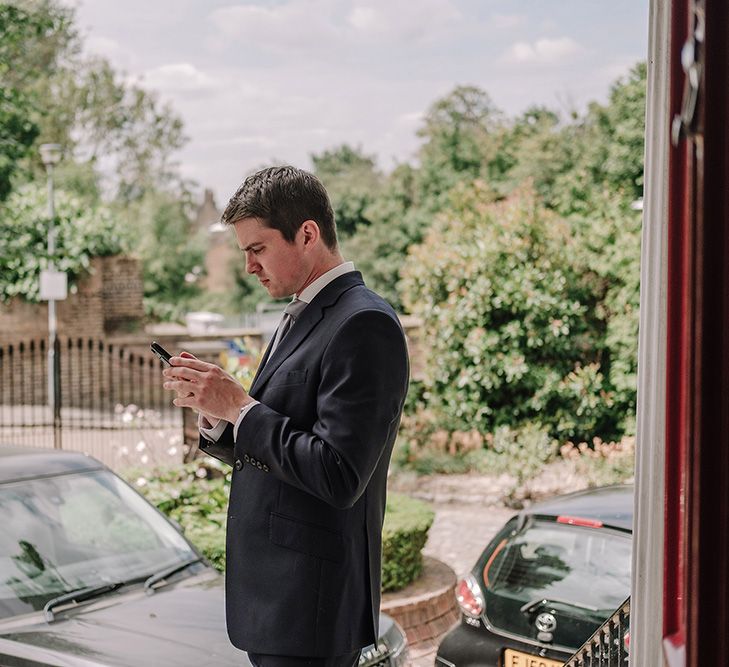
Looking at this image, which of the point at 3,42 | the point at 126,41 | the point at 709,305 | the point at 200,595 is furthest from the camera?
the point at 126,41

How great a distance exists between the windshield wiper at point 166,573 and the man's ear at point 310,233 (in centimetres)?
242

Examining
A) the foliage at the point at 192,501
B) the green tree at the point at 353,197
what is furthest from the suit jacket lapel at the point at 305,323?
the green tree at the point at 353,197

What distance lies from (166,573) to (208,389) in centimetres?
244

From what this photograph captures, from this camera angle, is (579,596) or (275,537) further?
(579,596)

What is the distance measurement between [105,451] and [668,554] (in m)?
13.0

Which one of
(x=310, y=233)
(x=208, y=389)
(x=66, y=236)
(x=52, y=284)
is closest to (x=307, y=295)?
(x=310, y=233)

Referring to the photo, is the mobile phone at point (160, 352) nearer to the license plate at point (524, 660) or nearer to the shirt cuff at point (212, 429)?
the shirt cuff at point (212, 429)

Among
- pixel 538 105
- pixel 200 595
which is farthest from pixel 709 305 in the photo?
pixel 538 105

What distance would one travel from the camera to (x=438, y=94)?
35.8 meters

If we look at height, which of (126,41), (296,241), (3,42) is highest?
(126,41)

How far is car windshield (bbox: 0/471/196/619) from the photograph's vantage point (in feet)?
13.1

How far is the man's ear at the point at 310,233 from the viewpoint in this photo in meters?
2.27

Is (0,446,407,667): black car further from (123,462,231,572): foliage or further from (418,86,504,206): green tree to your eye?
(418,86,504,206): green tree

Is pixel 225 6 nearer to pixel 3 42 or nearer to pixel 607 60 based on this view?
pixel 607 60
